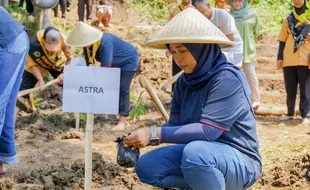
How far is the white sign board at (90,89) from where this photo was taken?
3.49m

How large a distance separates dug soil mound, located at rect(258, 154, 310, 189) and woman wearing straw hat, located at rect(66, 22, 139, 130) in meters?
2.27

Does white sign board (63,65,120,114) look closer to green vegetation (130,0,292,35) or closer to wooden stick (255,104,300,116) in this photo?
wooden stick (255,104,300,116)

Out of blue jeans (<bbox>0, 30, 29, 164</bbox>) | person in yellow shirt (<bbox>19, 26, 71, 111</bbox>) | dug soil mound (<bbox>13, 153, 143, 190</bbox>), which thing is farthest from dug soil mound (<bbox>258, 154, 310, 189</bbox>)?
person in yellow shirt (<bbox>19, 26, 71, 111</bbox>)

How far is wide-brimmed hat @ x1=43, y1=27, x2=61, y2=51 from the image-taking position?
5.99 m

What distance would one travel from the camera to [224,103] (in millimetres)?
2943

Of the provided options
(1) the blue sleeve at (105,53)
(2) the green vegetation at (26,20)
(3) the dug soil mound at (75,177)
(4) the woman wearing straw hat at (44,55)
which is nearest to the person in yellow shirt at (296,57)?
(1) the blue sleeve at (105,53)

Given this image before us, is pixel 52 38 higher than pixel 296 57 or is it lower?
higher

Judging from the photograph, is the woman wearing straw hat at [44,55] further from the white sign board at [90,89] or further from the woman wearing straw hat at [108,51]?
the white sign board at [90,89]

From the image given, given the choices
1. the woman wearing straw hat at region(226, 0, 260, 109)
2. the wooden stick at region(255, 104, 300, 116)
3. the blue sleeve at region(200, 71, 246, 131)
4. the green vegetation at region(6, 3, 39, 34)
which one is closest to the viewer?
the blue sleeve at region(200, 71, 246, 131)

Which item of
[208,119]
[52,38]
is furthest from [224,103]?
[52,38]

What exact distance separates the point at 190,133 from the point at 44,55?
3606 millimetres

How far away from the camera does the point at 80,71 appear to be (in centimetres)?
350

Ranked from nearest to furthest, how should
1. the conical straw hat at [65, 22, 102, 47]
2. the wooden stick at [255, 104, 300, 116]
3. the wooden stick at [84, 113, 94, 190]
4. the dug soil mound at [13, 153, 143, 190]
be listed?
the wooden stick at [84, 113, 94, 190] < the dug soil mound at [13, 153, 143, 190] < the conical straw hat at [65, 22, 102, 47] < the wooden stick at [255, 104, 300, 116]

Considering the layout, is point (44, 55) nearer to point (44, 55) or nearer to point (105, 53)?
point (44, 55)
